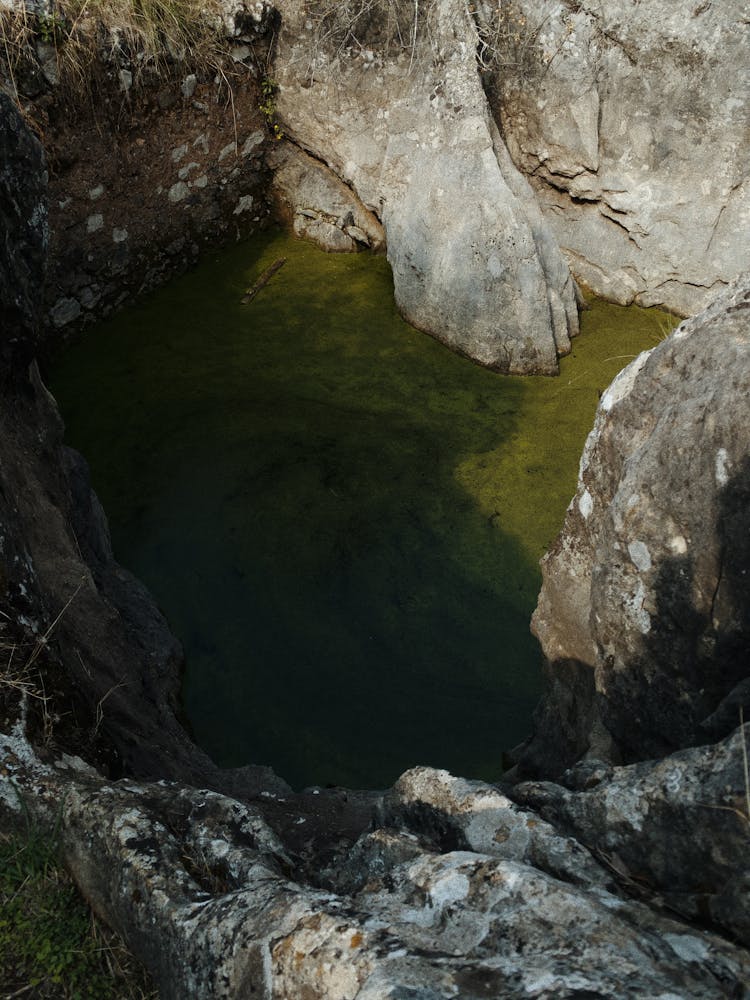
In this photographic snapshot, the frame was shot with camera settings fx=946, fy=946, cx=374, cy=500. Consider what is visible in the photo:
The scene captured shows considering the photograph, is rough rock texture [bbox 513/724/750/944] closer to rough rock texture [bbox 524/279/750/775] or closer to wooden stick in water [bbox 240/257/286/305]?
rough rock texture [bbox 524/279/750/775]

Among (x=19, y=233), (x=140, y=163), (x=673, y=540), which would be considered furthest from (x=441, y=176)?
(x=673, y=540)

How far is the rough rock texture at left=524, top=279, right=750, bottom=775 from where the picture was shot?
1.98 metres

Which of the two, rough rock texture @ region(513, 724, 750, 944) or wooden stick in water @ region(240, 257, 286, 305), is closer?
rough rock texture @ region(513, 724, 750, 944)

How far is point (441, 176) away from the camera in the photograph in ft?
15.7

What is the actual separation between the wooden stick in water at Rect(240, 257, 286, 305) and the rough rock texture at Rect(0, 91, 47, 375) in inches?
81.7

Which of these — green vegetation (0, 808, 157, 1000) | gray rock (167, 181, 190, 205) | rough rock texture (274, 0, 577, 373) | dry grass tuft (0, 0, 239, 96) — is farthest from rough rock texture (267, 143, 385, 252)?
green vegetation (0, 808, 157, 1000)

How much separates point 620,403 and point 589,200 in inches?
120

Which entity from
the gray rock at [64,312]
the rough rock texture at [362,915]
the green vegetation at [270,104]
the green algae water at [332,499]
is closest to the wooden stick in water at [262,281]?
Result: the green algae water at [332,499]

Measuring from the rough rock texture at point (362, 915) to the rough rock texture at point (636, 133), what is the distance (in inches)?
156

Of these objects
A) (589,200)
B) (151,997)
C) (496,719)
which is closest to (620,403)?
(496,719)

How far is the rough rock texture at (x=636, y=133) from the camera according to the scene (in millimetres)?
4605

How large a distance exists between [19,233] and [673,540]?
2.20 metres

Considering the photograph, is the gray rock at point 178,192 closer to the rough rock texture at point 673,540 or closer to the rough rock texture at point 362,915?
the rough rock texture at point 673,540

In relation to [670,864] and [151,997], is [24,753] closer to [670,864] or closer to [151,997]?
[151,997]
